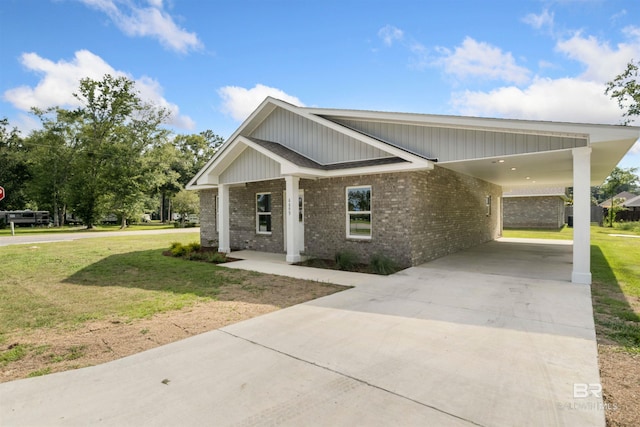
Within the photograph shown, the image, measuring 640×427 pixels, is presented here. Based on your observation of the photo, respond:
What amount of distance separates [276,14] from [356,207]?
712cm

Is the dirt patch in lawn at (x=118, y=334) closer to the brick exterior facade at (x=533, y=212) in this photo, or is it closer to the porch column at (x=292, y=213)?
the porch column at (x=292, y=213)

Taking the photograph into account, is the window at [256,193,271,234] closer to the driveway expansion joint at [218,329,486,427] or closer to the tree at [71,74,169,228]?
the driveway expansion joint at [218,329,486,427]

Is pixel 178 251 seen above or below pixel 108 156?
below

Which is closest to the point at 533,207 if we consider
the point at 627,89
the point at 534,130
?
the point at 627,89

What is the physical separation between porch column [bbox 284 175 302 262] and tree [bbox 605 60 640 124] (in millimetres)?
25293

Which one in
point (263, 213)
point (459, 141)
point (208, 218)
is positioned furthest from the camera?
point (208, 218)

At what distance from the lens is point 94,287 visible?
25.8 feet

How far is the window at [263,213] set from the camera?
44.8ft

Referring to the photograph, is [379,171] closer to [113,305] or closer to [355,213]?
[355,213]

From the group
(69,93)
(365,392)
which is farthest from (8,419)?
(69,93)

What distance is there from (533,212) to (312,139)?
25.5m

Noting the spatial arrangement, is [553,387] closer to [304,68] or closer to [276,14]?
[276,14]

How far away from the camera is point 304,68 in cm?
1409

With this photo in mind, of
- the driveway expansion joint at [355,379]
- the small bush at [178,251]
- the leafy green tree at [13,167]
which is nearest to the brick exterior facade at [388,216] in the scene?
the small bush at [178,251]
